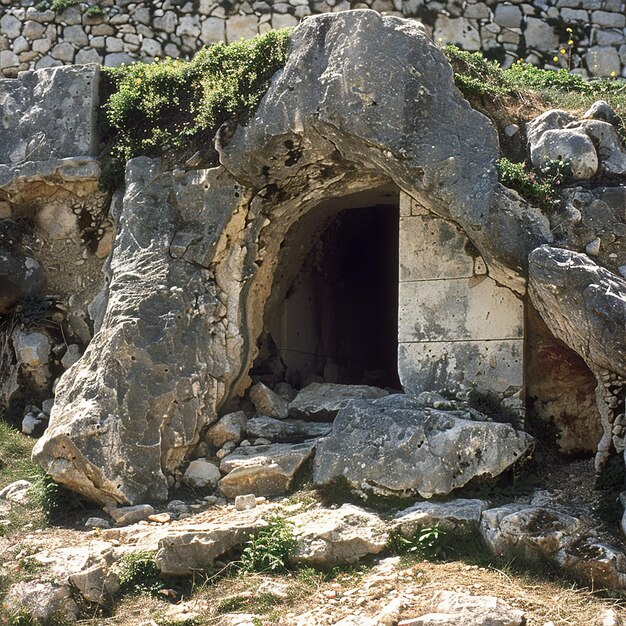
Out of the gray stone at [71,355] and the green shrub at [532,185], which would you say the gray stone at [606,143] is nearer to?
the green shrub at [532,185]

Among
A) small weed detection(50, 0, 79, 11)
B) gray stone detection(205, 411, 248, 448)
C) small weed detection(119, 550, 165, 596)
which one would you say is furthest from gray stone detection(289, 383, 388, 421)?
small weed detection(50, 0, 79, 11)

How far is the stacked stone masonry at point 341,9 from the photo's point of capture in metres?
13.0

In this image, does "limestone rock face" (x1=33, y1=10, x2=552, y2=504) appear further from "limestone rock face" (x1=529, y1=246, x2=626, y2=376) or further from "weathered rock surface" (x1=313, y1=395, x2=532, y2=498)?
"limestone rock face" (x1=529, y1=246, x2=626, y2=376)

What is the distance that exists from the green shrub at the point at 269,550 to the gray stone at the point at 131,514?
1.04m

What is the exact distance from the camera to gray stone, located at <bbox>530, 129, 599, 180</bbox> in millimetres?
7871

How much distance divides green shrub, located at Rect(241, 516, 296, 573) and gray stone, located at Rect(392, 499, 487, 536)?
0.69 meters

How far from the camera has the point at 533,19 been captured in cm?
1305

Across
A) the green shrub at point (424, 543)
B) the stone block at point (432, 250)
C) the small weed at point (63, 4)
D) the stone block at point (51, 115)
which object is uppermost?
the small weed at point (63, 4)

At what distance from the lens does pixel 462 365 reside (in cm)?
827

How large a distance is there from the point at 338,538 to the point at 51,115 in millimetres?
4998

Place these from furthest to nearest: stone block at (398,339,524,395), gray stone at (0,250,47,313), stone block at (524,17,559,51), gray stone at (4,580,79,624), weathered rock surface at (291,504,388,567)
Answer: stone block at (524,17,559,51) → gray stone at (0,250,47,313) → stone block at (398,339,524,395) → weathered rock surface at (291,504,388,567) → gray stone at (4,580,79,624)

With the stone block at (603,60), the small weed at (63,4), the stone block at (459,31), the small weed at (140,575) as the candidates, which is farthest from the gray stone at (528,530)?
the small weed at (63,4)

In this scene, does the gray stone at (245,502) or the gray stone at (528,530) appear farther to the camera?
the gray stone at (245,502)

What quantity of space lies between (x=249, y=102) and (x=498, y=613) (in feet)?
14.7
